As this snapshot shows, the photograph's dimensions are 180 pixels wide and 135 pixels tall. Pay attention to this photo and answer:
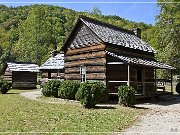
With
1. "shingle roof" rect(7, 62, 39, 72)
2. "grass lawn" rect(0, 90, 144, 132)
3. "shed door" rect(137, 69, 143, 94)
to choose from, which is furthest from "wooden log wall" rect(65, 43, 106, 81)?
"shingle roof" rect(7, 62, 39, 72)

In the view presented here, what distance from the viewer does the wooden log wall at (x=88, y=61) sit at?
2502 centimetres

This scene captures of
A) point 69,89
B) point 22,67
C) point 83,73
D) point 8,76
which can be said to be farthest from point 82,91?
point 8,76

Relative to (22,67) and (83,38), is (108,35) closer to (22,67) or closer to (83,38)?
(83,38)

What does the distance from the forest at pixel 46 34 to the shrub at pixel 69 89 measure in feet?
58.0

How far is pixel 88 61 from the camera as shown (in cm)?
2683

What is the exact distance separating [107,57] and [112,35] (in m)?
3.43

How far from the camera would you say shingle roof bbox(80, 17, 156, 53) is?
85.0 ft

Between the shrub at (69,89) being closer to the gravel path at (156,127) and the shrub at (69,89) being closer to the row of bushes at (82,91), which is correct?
the row of bushes at (82,91)

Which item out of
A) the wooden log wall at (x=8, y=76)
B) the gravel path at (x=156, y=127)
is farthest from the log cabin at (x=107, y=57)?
the wooden log wall at (x=8, y=76)

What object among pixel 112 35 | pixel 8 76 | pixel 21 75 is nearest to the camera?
pixel 112 35

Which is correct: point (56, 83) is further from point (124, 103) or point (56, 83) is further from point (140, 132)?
point (140, 132)

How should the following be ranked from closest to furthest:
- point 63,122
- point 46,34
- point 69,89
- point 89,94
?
point 63,122, point 89,94, point 69,89, point 46,34

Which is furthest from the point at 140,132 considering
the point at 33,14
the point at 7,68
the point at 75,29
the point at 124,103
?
the point at 33,14

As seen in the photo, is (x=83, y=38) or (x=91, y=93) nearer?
(x=91, y=93)
